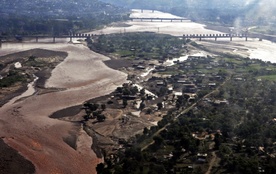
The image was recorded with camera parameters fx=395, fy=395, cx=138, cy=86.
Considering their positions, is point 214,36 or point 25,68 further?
point 214,36

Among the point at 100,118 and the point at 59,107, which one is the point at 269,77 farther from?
the point at 59,107

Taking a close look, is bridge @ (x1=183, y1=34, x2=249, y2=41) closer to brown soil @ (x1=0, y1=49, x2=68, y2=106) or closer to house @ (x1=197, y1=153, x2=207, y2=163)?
brown soil @ (x1=0, y1=49, x2=68, y2=106)

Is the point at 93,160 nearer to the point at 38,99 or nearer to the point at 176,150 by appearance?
the point at 176,150

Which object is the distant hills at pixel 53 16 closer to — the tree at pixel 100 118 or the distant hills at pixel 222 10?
the distant hills at pixel 222 10

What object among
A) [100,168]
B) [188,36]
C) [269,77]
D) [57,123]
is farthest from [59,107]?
[188,36]

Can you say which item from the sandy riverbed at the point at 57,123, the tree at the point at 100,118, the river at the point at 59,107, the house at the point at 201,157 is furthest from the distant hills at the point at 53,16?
the house at the point at 201,157

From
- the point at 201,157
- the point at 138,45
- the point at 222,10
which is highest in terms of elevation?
the point at 222,10

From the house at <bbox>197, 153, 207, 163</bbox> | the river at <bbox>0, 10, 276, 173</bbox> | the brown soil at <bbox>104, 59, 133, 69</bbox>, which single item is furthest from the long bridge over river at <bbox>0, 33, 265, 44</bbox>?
the house at <bbox>197, 153, 207, 163</bbox>

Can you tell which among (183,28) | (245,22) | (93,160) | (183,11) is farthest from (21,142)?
(183,11)
